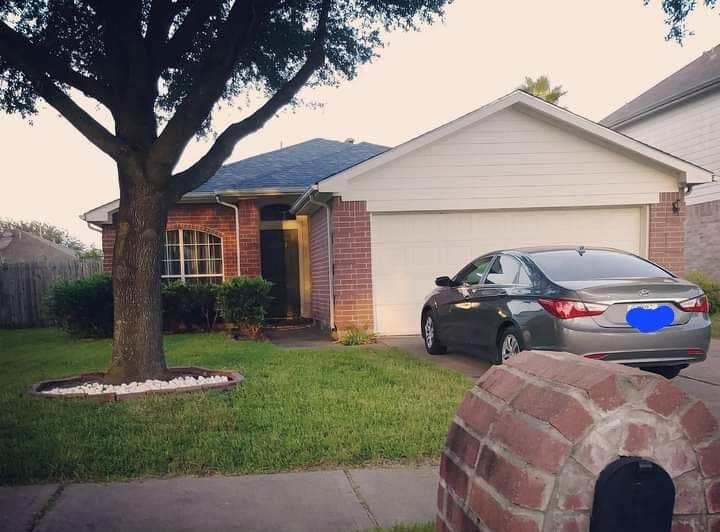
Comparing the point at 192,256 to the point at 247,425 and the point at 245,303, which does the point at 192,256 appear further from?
the point at 247,425

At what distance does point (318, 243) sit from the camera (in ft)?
42.8

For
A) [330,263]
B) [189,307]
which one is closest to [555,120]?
[330,263]

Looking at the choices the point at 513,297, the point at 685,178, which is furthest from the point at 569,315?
the point at 685,178

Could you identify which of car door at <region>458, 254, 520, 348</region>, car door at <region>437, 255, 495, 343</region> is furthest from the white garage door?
car door at <region>458, 254, 520, 348</region>

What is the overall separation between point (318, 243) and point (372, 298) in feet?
8.76

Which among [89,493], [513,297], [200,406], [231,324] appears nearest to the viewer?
[89,493]

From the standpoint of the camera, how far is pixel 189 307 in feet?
40.4

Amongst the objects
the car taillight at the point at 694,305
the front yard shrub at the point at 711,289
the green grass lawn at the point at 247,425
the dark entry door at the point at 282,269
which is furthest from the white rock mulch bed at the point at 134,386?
the front yard shrub at the point at 711,289

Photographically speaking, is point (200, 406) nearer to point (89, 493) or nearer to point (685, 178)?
point (89, 493)

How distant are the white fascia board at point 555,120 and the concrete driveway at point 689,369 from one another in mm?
3185

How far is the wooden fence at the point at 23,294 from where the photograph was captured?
16.2 m

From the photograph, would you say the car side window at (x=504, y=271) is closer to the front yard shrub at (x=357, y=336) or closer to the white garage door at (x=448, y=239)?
the front yard shrub at (x=357, y=336)

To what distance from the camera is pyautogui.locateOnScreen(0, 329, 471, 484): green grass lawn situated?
4016 millimetres

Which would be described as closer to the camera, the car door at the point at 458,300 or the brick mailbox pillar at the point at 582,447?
the brick mailbox pillar at the point at 582,447
